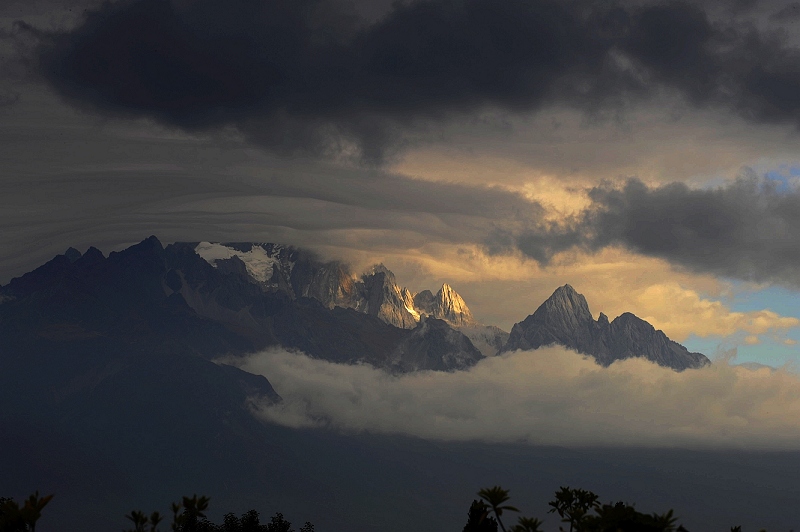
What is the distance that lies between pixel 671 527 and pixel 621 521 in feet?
18.3

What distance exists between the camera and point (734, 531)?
514 ft

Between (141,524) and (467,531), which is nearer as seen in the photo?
(141,524)

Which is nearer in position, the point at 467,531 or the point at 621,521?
the point at 621,521

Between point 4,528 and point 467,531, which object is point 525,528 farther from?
point 4,528

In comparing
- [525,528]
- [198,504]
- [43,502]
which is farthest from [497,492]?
[43,502]

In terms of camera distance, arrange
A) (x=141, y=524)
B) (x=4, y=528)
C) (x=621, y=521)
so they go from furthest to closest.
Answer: (x=141, y=524) → (x=621, y=521) → (x=4, y=528)

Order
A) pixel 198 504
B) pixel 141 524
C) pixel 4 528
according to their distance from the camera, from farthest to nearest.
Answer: pixel 198 504, pixel 141 524, pixel 4 528

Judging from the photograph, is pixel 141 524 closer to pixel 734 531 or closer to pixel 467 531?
pixel 467 531

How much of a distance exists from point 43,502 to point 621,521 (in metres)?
62.8

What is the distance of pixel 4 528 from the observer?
362ft

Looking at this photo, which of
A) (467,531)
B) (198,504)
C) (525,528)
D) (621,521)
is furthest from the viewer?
(467,531)

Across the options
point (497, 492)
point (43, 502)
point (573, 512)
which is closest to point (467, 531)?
point (573, 512)

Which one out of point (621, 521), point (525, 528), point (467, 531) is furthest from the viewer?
Answer: point (467, 531)

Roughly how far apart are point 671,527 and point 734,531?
4686 cm
